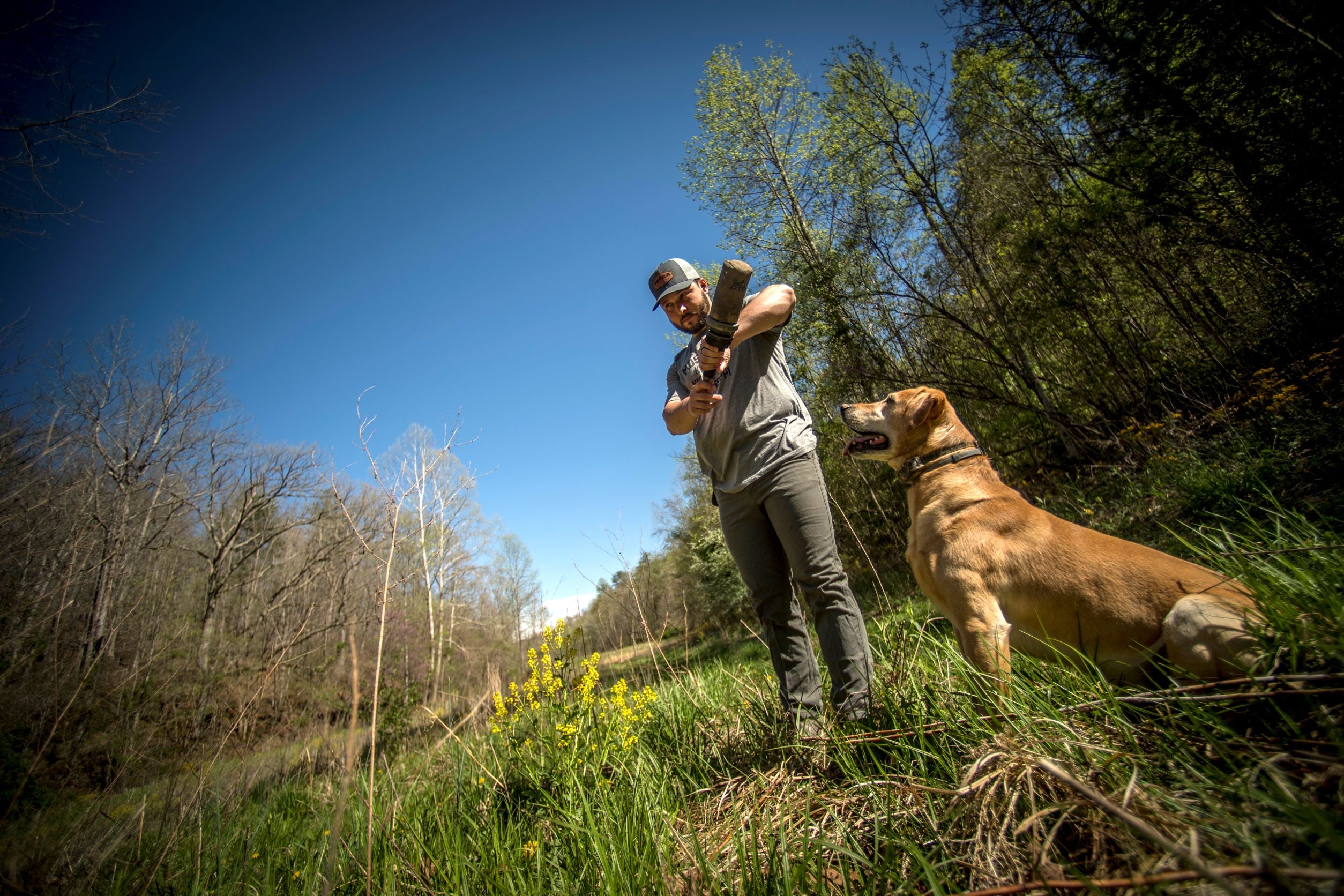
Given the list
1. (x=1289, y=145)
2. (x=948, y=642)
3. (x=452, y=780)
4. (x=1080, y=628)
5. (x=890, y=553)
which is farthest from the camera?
(x=890, y=553)

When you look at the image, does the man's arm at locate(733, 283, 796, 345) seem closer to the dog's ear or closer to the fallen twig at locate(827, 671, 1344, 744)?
the dog's ear

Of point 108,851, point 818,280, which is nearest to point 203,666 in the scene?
point 108,851

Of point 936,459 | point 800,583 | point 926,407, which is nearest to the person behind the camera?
point 800,583

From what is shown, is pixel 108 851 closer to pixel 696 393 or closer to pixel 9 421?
pixel 696 393

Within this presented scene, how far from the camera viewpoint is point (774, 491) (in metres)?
2.04

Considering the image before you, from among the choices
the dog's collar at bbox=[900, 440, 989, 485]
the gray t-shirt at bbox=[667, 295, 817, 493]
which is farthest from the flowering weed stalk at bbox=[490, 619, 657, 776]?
the dog's collar at bbox=[900, 440, 989, 485]

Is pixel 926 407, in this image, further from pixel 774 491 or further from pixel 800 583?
pixel 800 583

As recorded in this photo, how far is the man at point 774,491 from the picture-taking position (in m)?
1.91

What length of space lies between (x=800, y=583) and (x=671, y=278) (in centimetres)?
166

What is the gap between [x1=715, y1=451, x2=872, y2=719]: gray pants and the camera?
1.87 metres

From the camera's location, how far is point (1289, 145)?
4484 mm

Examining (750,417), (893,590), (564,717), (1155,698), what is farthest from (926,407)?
(893,590)

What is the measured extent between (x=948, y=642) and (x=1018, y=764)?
1.13 metres

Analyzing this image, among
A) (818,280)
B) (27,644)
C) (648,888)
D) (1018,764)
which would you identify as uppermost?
(818,280)
